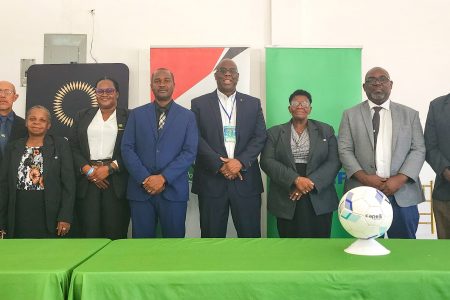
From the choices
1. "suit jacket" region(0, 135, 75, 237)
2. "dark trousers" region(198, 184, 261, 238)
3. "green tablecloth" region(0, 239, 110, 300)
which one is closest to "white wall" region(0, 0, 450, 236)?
"suit jacket" region(0, 135, 75, 237)

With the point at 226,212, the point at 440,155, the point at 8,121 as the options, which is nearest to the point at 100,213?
the point at 226,212

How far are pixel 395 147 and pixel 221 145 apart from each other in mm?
1177

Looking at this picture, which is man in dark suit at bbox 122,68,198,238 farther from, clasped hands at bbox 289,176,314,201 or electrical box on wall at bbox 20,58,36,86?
electrical box on wall at bbox 20,58,36,86

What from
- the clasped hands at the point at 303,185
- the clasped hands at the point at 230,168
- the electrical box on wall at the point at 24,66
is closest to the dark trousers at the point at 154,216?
the clasped hands at the point at 230,168

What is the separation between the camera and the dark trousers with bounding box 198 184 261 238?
299cm

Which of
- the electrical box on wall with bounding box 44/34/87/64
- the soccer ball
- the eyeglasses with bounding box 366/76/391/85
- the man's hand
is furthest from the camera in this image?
the electrical box on wall with bounding box 44/34/87/64

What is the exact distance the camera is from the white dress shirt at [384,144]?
278 cm

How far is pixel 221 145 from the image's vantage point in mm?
3041

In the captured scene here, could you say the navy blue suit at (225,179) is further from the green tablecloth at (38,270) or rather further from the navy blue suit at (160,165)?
the green tablecloth at (38,270)

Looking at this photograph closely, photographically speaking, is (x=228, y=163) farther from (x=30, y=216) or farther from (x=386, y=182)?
(x=30, y=216)

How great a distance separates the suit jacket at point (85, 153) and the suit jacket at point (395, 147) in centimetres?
153

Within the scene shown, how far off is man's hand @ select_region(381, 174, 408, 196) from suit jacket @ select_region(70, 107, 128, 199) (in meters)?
1.75

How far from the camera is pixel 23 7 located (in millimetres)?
3992

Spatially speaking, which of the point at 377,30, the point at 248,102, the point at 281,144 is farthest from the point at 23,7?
the point at 377,30
